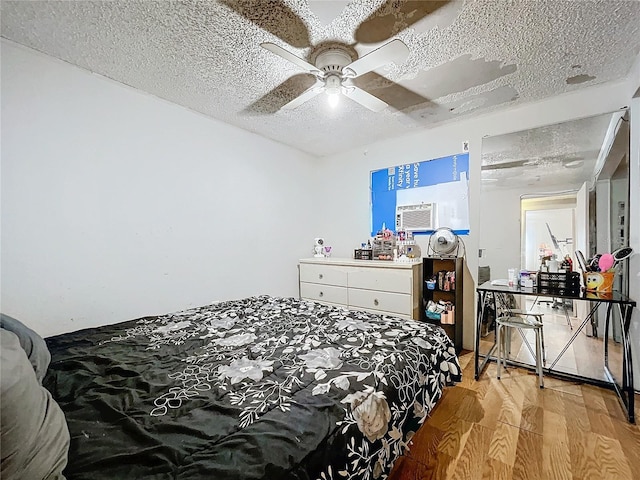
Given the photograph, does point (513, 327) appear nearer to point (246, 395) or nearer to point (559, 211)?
point (559, 211)

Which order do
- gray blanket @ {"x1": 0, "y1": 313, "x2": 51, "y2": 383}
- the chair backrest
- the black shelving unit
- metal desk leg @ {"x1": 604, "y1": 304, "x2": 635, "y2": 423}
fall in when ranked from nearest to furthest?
gray blanket @ {"x1": 0, "y1": 313, "x2": 51, "y2": 383}, metal desk leg @ {"x1": 604, "y1": 304, "x2": 635, "y2": 423}, the chair backrest, the black shelving unit

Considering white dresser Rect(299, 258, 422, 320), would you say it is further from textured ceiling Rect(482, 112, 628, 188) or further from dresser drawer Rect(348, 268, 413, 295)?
textured ceiling Rect(482, 112, 628, 188)

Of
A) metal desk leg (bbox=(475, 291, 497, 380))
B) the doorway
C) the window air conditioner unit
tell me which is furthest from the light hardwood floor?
the window air conditioner unit

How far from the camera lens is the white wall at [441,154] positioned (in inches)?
93.9

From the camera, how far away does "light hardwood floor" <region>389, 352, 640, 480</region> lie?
1399 mm

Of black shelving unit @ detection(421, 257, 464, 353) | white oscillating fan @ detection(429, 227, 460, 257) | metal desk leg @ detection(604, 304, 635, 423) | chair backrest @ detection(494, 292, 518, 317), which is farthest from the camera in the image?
white oscillating fan @ detection(429, 227, 460, 257)

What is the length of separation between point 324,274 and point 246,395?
2478 mm

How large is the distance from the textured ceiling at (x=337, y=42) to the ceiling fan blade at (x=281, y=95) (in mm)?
17

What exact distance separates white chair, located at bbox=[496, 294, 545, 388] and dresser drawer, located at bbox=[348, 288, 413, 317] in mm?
777

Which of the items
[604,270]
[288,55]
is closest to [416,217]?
[604,270]

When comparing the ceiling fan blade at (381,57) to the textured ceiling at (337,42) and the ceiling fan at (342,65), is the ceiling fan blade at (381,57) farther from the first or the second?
the textured ceiling at (337,42)

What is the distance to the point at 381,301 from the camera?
296 cm

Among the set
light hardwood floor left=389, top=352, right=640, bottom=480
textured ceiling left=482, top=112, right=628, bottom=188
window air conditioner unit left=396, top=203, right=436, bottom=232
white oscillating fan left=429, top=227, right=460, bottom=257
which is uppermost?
textured ceiling left=482, top=112, right=628, bottom=188

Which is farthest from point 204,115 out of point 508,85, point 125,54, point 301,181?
point 508,85
